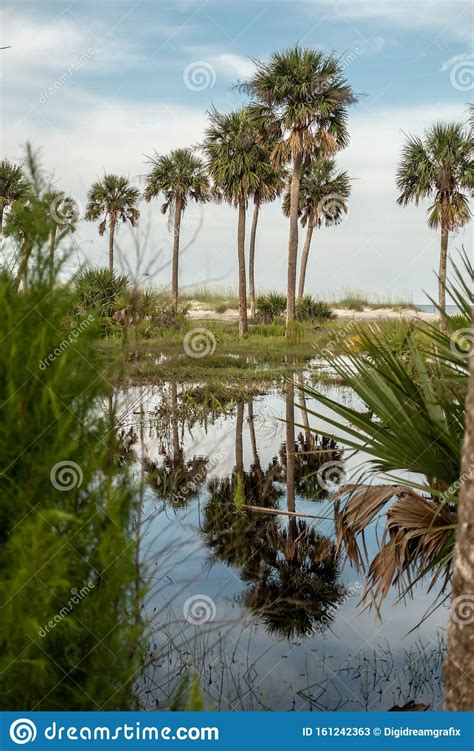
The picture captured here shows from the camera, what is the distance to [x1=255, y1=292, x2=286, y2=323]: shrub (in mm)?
46625

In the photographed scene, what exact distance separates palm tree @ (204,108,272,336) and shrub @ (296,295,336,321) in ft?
25.2

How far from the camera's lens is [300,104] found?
33.3 m

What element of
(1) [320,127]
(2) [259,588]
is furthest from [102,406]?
(1) [320,127]

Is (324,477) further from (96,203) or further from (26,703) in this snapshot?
(96,203)

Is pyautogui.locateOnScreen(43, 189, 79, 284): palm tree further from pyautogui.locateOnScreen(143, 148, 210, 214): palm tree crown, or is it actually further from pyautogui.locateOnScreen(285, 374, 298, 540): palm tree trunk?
pyautogui.locateOnScreen(143, 148, 210, 214): palm tree crown

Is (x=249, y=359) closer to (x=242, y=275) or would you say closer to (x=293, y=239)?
(x=293, y=239)

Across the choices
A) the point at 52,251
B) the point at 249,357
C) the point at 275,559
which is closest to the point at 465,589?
the point at 52,251

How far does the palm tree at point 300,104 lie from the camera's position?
33.3 meters

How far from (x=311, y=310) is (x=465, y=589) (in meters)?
44.4

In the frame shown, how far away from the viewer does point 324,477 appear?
11180mm

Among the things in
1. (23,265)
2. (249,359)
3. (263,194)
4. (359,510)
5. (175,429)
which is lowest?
(359,510)

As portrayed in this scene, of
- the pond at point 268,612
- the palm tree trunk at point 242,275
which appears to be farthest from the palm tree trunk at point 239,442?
the palm tree trunk at point 242,275

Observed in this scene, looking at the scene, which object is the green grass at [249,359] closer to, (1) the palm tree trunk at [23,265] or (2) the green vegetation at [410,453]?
(2) the green vegetation at [410,453]

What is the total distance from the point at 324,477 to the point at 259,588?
463cm
